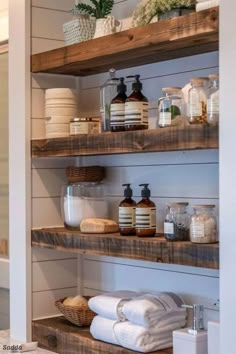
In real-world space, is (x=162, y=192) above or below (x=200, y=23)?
below

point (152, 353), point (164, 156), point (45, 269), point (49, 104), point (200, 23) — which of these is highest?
point (200, 23)

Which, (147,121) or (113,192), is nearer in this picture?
(147,121)

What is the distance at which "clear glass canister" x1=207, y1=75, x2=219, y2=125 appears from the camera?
1844 millimetres

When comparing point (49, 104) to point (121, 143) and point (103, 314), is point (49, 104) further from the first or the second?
point (103, 314)

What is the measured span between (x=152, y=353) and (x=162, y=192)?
575mm

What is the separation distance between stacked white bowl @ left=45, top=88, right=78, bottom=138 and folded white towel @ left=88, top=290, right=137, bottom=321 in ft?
2.17

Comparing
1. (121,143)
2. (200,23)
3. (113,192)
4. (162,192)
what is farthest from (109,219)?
(200,23)

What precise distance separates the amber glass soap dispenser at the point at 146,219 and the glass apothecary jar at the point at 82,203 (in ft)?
1.07

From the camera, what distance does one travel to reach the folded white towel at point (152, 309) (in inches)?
80.3

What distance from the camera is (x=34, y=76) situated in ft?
8.41

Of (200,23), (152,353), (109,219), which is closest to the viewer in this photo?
(200,23)

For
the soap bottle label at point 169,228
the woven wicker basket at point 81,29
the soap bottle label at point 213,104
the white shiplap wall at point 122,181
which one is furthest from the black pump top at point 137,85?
the soap bottle label at point 169,228

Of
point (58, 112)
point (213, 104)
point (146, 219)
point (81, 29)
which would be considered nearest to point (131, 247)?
point (146, 219)

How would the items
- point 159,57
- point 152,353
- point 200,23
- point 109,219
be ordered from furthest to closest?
point 109,219 → point 159,57 → point 152,353 → point 200,23
